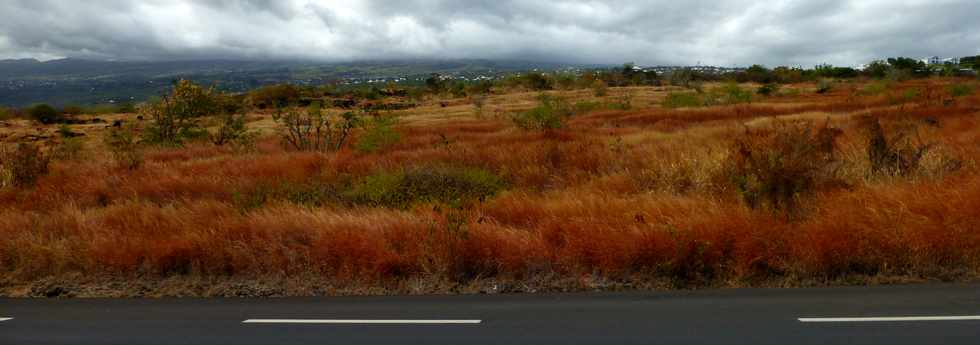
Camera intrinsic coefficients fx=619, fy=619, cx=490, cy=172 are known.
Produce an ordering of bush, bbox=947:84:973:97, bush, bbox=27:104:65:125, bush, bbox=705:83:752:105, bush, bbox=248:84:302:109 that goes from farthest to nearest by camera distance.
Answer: bush, bbox=248:84:302:109, bush, bbox=27:104:65:125, bush, bbox=705:83:752:105, bush, bbox=947:84:973:97

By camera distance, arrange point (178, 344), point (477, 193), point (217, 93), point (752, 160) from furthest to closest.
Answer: point (217, 93), point (477, 193), point (752, 160), point (178, 344)

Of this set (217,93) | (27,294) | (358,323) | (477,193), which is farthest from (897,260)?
(217,93)

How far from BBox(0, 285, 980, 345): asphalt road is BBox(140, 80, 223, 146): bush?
81.8ft

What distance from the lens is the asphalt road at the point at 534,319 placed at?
477cm

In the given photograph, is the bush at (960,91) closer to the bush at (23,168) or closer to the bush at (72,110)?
the bush at (23,168)

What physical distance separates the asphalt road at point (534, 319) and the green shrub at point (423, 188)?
4.33m

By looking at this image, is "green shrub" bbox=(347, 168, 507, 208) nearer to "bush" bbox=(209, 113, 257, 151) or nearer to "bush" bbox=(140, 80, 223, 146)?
"bush" bbox=(209, 113, 257, 151)

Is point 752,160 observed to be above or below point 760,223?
above

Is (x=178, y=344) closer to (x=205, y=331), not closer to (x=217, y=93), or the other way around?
(x=205, y=331)

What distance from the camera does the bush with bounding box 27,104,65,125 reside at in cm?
5925

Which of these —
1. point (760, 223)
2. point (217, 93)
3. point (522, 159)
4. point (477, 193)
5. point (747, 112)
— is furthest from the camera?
point (217, 93)

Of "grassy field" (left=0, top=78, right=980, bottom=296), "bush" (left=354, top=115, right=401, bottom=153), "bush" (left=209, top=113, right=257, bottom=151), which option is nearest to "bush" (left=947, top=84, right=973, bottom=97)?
"grassy field" (left=0, top=78, right=980, bottom=296)

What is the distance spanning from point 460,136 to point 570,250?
18.4 m

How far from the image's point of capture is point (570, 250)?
683cm
